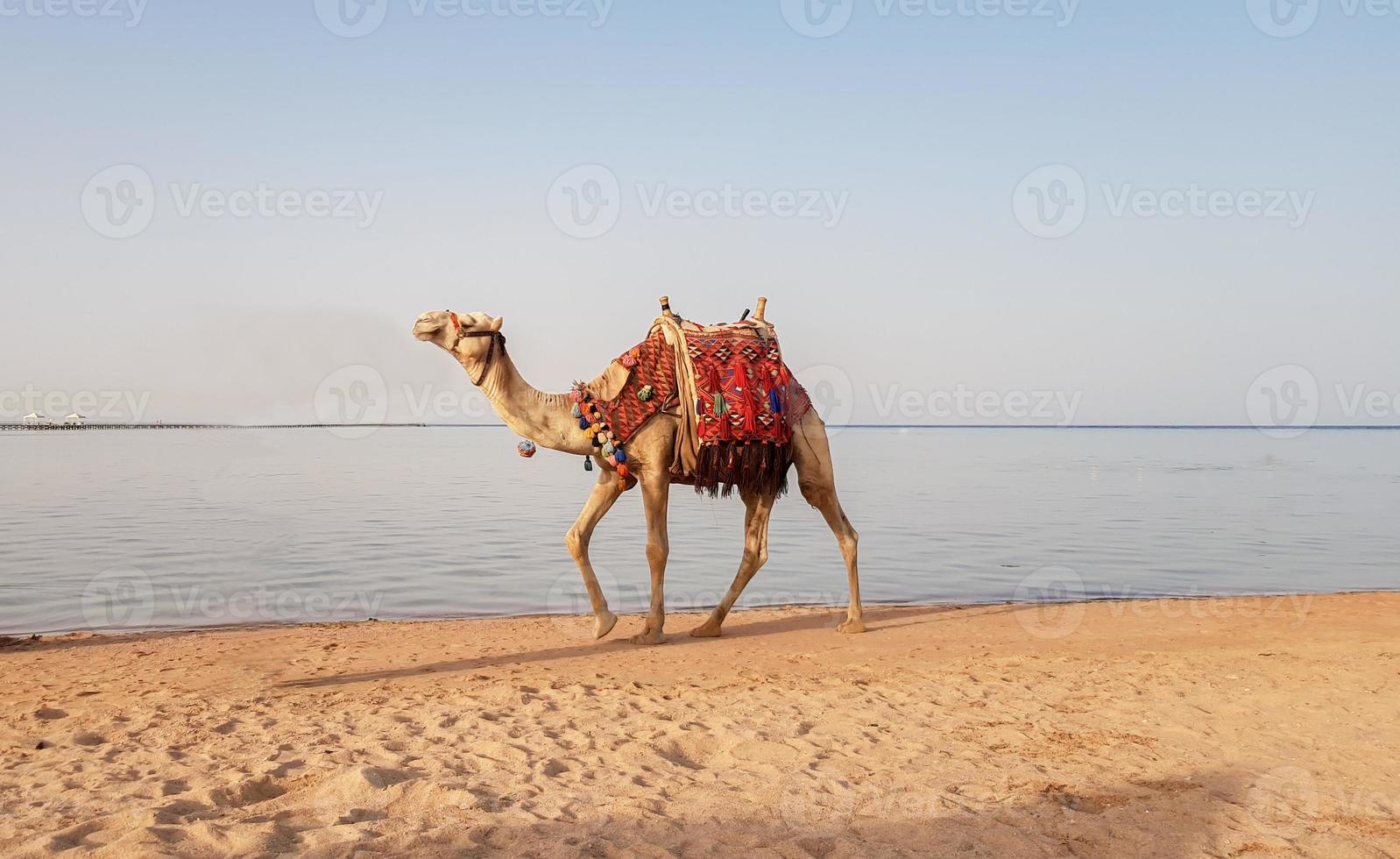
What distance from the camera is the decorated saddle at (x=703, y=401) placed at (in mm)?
9500

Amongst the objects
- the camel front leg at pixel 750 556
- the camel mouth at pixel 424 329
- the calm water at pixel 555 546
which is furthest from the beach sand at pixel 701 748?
the calm water at pixel 555 546

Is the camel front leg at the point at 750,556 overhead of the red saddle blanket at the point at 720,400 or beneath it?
beneath

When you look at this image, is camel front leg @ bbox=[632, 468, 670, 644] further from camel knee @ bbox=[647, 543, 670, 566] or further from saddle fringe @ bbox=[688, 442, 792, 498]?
saddle fringe @ bbox=[688, 442, 792, 498]

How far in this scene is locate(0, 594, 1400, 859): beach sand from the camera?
179 inches

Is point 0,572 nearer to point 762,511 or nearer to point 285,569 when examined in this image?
point 285,569

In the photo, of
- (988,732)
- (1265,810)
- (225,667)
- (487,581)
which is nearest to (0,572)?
(487,581)

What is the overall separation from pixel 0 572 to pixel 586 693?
10.7m

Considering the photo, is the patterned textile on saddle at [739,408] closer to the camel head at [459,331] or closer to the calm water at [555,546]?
the camel head at [459,331]

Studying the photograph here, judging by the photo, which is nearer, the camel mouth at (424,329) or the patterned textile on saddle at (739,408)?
the camel mouth at (424,329)

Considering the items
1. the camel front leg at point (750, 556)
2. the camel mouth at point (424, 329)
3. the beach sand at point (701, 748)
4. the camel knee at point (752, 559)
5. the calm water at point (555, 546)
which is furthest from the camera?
the calm water at point (555, 546)

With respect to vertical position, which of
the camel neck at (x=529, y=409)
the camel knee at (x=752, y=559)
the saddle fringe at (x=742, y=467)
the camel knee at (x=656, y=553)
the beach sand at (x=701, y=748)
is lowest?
the beach sand at (x=701, y=748)

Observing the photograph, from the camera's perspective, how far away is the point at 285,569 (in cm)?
1495

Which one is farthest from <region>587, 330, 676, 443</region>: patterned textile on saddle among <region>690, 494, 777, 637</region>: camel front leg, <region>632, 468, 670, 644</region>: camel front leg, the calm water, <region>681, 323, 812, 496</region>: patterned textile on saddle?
the calm water

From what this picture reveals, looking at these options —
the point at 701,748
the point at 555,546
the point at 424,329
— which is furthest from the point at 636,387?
the point at 555,546
